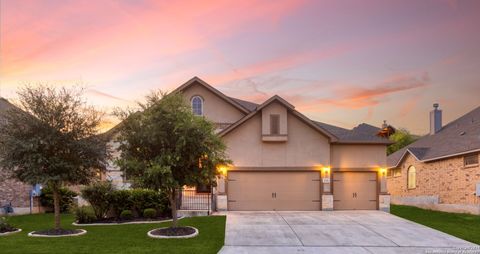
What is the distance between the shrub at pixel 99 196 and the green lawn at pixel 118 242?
2.12 meters

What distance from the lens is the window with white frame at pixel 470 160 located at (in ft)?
70.0

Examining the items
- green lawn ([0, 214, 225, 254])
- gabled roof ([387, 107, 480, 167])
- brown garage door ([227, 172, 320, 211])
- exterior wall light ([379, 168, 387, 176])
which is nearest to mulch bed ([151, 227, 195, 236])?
green lawn ([0, 214, 225, 254])

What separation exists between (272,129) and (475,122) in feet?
42.4

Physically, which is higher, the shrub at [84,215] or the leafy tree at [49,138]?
the leafy tree at [49,138]

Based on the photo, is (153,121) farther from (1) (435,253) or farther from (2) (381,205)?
(2) (381,205)

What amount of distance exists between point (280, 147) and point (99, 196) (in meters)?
9.29

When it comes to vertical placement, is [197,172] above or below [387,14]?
below

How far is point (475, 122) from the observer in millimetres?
24641

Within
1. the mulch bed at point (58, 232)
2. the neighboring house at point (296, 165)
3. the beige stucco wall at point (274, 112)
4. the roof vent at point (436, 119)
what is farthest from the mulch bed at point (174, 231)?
the roof vent at point (436, 119)

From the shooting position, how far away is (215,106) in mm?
25000

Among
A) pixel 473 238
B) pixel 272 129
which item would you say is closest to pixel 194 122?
pixel 272 129

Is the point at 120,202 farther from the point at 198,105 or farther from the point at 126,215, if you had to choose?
the point at 198,105

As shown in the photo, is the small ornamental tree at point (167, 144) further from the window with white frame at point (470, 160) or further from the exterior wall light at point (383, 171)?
the window with white frame at point (470, 160)

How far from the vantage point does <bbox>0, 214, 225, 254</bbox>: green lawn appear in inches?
473
